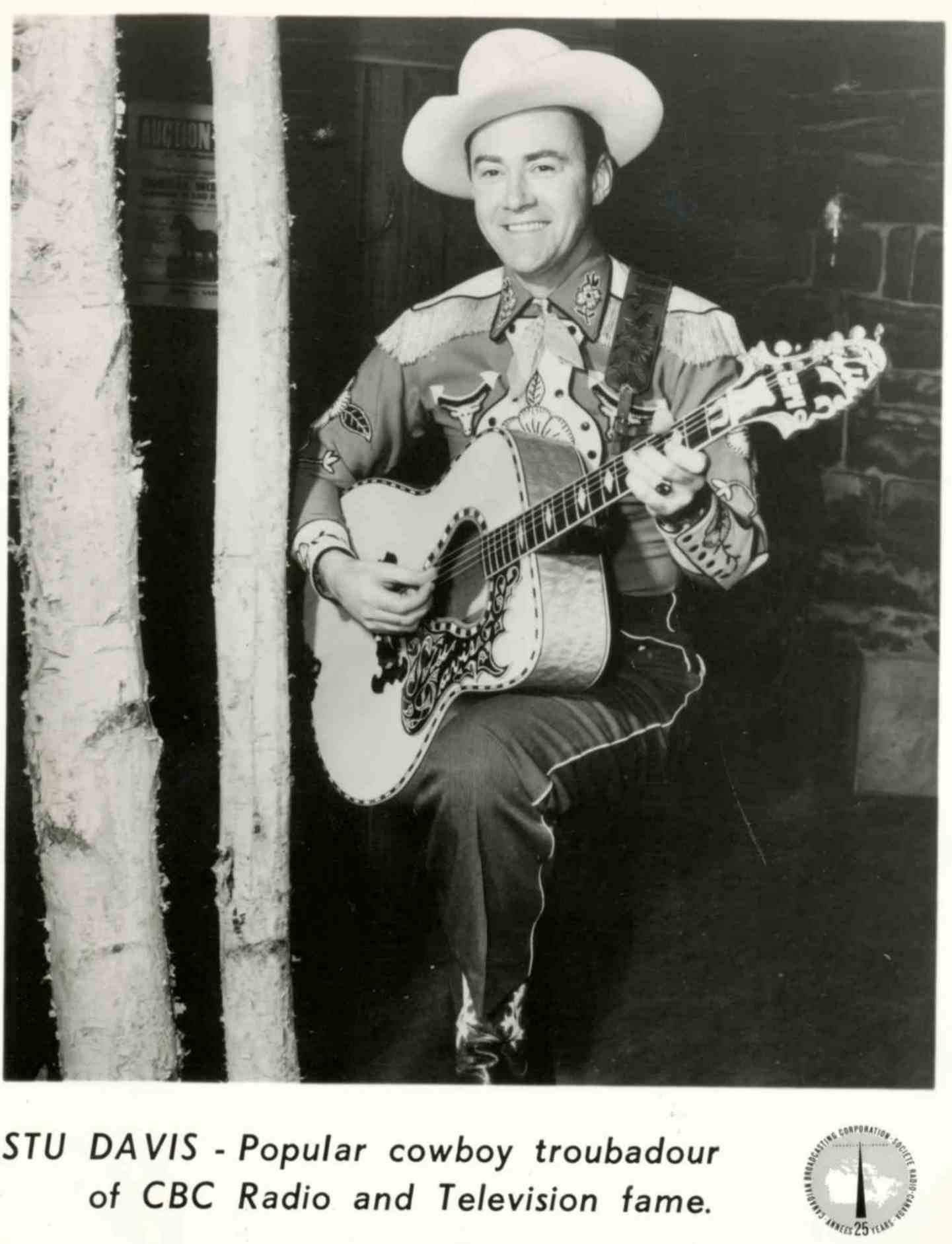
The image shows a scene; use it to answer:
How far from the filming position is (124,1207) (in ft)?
7.37

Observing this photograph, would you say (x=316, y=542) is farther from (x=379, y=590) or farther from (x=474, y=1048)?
(x=474, y=1048)

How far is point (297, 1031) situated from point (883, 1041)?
88 centimetres

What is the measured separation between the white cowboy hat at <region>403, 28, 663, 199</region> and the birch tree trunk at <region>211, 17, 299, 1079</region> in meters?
0.26

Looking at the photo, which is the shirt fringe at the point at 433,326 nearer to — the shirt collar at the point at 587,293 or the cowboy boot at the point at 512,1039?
the shirt collar at the point at 587,293

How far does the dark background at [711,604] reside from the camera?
89.5 inches

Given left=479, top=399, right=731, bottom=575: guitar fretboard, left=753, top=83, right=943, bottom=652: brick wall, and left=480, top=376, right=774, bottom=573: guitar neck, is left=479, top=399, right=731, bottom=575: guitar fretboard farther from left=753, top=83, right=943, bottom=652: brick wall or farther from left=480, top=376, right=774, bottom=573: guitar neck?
left=753, top=83, right=943, bottom=652: brick wall

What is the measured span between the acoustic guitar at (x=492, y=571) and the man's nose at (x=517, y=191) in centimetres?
34

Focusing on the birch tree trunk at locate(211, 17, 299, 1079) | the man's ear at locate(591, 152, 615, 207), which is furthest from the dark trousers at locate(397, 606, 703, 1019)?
the man's ear at locate(591, 152, 615, 207)

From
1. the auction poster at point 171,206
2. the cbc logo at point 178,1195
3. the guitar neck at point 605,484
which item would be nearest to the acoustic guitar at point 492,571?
the guitar neck at point 605,484

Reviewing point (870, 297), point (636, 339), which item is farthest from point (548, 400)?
point (870, 297)

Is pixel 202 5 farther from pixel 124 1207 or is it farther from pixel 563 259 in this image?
pixel 124 1207

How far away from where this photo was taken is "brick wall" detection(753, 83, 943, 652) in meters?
2.26

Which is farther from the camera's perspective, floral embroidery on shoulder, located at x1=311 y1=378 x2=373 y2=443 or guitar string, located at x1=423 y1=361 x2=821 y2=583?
floral embroidery on shoulder, located at x1=311 y1=378 x2=373 y2=443

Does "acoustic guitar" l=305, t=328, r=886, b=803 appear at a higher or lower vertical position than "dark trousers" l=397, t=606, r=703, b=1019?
higher
